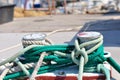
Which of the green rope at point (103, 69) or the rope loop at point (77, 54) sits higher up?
the rope loop at point (77, 54)

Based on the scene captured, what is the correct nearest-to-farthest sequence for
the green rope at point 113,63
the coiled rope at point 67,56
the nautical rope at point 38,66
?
1. the nautical rope at point 38,66
2. the coiled rope at point 67,56
3. the green rope at point 113,63

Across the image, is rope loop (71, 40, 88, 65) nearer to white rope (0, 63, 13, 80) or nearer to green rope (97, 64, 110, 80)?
green rope (97, 64, 110, 80)

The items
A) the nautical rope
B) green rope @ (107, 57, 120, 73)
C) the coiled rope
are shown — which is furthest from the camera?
green rope @ (107, 57, 120, 73)

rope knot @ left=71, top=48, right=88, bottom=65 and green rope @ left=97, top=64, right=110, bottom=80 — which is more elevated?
rope knot @ left=71, top=48, right=88, bottom=65

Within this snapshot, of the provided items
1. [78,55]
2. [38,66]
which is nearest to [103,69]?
[78,55]

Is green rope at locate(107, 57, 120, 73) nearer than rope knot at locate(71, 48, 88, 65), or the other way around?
rope knot at locate(71, 48, 88, 65)

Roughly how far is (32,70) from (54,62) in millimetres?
291

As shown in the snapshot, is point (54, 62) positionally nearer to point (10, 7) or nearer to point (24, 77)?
point (24, 77)

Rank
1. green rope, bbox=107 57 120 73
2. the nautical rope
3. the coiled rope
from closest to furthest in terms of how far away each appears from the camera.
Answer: the nautical rope
the coiled rope
green rope, bbox=107 57 120 73

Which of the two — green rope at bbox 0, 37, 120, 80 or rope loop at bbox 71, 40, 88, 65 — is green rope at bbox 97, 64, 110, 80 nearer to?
green rope at bbox 0, 37, 120, 80

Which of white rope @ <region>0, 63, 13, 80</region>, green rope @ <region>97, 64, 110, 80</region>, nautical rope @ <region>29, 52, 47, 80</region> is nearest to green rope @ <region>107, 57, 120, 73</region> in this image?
green rope @ <region>97, 64, 110, 80</region>

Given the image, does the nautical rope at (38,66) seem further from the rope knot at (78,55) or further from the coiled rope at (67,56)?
the rope knot at (78,55)

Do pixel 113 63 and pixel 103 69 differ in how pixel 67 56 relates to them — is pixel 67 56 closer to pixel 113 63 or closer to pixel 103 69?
pixel 103 69

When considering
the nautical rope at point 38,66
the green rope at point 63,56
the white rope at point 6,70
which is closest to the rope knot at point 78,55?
the green rope at point 63,56
